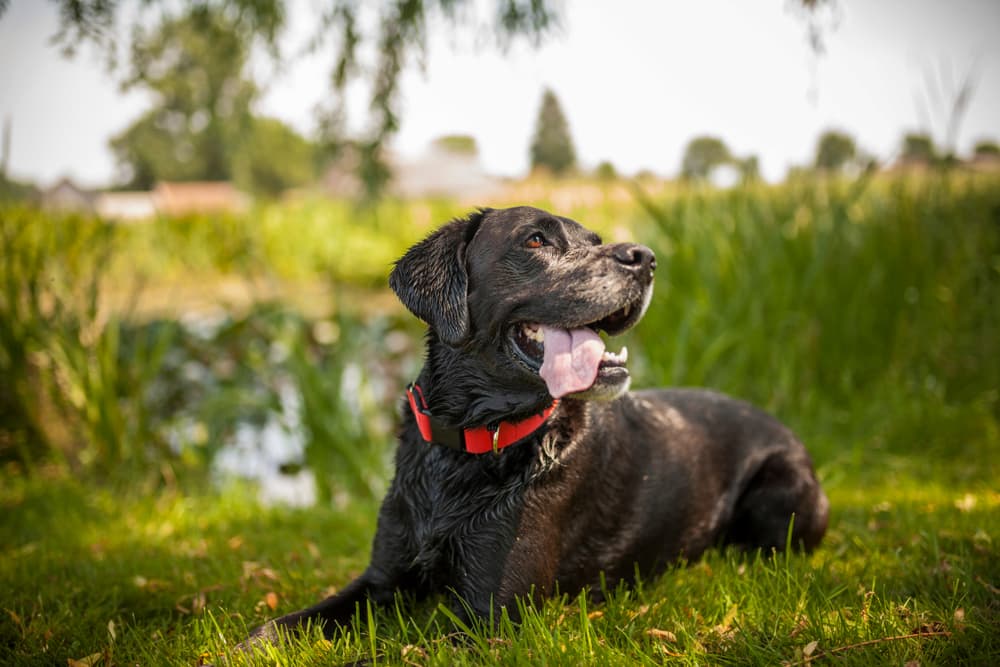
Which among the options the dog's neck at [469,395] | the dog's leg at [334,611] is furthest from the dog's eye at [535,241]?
the dog's leg at [334,611]

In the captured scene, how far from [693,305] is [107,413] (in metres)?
4.41

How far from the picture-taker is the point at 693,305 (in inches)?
231

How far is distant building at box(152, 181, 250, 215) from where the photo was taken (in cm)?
1376

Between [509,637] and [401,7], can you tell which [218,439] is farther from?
[509,637]

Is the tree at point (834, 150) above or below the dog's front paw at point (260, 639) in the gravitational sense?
above

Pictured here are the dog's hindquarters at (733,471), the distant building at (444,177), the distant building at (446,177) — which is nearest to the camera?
the dog's hindquarters at (733,471)

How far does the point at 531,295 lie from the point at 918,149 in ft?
16.8

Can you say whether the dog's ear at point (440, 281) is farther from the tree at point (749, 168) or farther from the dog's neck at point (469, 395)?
the tree at point (749, 168)

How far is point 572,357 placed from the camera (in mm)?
2555

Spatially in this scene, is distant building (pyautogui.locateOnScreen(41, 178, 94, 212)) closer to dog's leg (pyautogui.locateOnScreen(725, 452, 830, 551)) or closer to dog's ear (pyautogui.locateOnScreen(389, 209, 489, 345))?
dog's ear (pyautogui.locateOnScreen(389, 209, 489, 345))

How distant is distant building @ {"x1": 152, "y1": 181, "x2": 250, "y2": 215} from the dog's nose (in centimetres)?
475

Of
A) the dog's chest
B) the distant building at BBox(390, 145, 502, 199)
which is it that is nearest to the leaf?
the dog's chest

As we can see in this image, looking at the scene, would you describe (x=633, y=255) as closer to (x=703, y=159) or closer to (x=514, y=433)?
(x=514, y=433)

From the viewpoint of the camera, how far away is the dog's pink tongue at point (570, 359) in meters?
2.49
